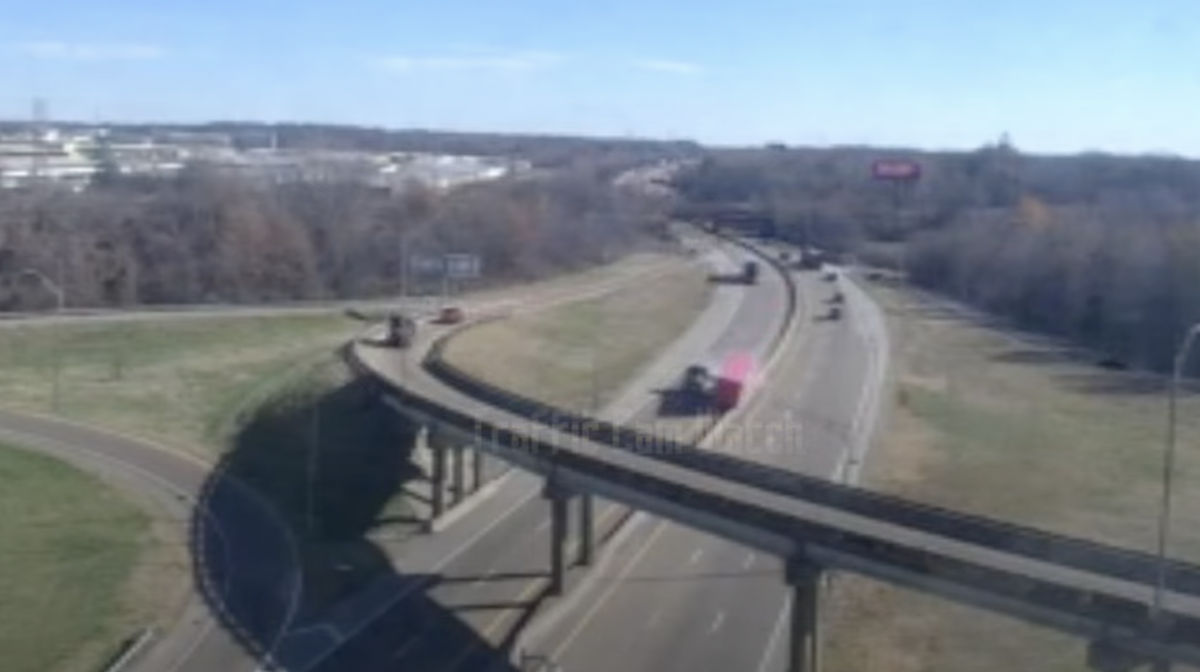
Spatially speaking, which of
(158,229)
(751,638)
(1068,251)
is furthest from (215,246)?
(751,638)

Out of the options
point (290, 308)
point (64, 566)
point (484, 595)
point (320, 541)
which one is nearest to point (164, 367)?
point (290, 308)

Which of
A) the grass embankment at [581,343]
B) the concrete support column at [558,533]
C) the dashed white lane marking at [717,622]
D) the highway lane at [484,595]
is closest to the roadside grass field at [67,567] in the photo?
the highway lane at [484,595]

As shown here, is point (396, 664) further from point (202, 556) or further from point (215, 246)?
point (215, 246)

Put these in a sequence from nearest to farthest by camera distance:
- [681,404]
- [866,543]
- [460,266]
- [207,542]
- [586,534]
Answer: [866,543]
[586,534]
[207,542]
[681,404]
[460,266]

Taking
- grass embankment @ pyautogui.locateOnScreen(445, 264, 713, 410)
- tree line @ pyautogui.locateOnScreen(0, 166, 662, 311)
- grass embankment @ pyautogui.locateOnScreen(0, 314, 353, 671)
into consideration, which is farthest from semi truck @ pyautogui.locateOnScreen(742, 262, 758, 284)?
grass embankment @ pyautogui.locateOnScreen(0, 314, 353, 671)

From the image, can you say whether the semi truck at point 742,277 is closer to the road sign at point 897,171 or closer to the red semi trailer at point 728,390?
the road sign at point 897,171

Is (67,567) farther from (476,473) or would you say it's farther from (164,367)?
(164,367)
